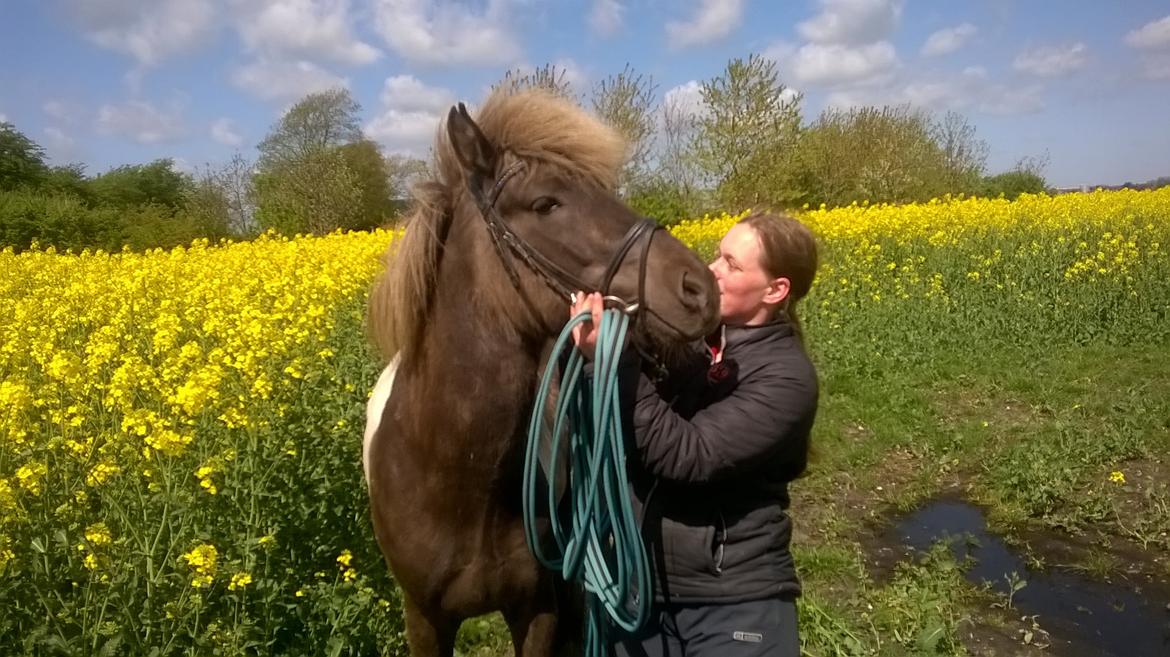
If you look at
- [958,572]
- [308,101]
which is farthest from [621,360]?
[308,101]

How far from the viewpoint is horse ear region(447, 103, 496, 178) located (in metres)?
2.02

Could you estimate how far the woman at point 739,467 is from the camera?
2021mm

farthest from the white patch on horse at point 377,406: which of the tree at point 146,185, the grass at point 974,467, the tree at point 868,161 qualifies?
the tree at point 146,185

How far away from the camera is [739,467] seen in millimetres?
1997

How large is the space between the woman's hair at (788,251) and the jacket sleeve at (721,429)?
30 cm

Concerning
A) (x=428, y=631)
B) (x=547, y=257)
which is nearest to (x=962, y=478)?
(x=428, y=631)

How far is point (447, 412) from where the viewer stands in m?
2.20

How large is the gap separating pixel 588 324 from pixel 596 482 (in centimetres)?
43

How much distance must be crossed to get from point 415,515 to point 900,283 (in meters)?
10.3

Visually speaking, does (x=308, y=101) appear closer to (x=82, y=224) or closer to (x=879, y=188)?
(x=82, y=224)

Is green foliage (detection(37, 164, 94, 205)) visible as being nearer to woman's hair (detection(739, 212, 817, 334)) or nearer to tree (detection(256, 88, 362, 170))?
tree (detection(256, 88, 362, 170))

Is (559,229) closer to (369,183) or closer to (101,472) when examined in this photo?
(101,472)

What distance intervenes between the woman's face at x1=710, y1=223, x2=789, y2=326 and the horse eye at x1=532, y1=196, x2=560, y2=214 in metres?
0.49

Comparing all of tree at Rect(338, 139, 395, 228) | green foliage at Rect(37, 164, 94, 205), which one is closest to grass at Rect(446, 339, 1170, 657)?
tree at Rect(338, 139, 395, 228)
